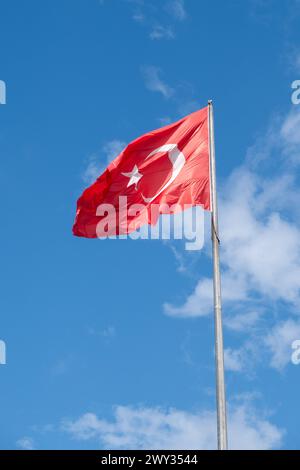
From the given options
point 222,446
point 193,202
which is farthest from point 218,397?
point 193,202

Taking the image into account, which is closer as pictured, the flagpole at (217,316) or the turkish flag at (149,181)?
the flagpole at (217,316)

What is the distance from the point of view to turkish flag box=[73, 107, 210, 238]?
2764cm

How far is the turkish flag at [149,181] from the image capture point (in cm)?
2764

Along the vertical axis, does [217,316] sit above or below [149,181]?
below

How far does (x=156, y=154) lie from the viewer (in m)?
29.0

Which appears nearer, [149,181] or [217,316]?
[217,316]

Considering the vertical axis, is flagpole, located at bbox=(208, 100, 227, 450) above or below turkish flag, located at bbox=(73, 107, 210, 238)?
below

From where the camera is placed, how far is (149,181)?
93.8ft

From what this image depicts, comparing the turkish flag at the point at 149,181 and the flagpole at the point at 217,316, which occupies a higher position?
the turkish flag at the point at 149,181

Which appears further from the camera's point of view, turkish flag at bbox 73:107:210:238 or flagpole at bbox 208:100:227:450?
turkish flag at bbox 73:107:210:238

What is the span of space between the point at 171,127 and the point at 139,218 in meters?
3.41
